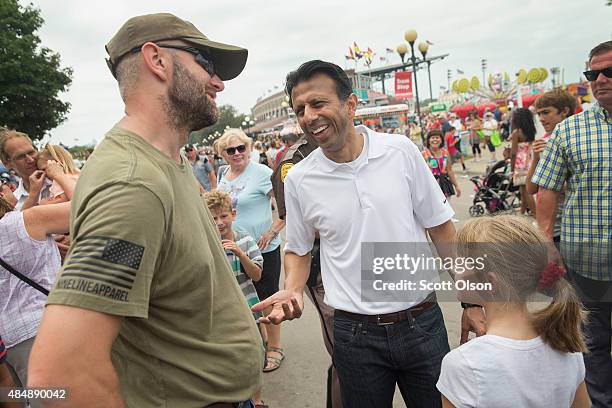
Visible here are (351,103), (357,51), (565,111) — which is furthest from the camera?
(357,51)

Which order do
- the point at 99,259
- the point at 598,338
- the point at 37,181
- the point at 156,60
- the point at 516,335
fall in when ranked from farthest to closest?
the point at 37,181 < the point at 598,338 < the point at 516,335 < the point at 156,60 < the point at 99,259

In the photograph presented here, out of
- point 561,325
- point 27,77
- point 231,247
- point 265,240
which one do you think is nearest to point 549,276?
point 561,325

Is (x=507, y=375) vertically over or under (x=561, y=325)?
under

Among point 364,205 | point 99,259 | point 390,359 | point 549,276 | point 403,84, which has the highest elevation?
point 403,84

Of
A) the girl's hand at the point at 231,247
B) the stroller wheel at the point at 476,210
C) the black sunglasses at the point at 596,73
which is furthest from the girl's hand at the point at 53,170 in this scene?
the stroller wheel at the point at 476,210

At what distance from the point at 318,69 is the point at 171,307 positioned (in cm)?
134

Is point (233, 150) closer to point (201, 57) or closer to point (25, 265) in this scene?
point (25, 265)

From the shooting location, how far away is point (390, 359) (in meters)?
1.90

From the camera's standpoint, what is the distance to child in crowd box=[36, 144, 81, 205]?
2.93 m

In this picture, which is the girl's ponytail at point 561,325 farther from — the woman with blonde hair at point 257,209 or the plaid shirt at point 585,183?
the woman with blonde hair at point 257,209

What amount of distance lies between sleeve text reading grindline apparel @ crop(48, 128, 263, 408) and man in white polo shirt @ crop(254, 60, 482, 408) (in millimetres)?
474

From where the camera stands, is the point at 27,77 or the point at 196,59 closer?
the point at 196,59

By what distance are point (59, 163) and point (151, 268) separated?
2384 millimetres

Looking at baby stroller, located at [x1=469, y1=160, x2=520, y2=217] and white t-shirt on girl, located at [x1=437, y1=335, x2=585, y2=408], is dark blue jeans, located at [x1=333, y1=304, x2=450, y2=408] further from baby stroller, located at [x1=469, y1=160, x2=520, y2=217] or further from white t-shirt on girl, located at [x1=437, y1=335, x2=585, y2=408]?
baby stroller, located at [x1=469, y1=160, x2=520, y2=217]
